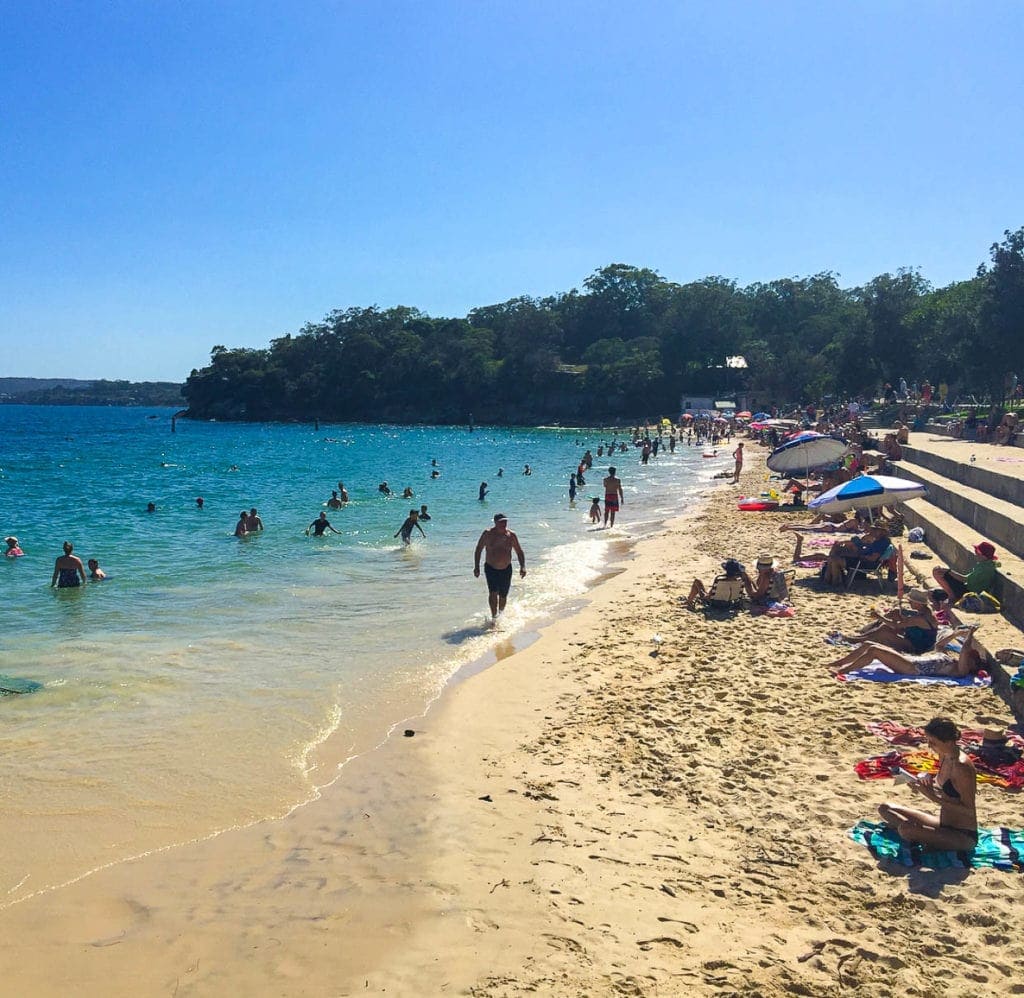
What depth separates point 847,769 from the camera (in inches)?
256

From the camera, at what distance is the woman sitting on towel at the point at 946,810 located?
5.20 metres

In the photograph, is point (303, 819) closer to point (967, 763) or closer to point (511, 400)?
point (967, 763)

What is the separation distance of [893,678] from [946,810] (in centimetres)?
344

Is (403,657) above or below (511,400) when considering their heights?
below

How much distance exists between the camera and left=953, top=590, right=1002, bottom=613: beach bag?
9.54m

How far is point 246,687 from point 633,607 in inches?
223

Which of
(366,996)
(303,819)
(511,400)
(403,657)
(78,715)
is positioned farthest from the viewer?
(511,400)

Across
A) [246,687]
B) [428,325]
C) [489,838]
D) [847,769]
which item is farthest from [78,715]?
[428,325]

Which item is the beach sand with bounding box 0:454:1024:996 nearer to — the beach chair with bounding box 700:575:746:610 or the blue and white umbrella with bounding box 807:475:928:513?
the beach chair with bounding box 700:575:746:610

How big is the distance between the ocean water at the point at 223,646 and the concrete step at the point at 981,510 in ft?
20.8

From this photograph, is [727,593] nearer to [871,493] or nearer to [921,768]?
[871,493]

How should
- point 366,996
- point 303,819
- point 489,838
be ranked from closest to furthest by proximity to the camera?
1. point 366,996
2. point 489,838
3. point 303,819

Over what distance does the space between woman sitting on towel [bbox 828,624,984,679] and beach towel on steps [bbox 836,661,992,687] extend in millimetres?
48

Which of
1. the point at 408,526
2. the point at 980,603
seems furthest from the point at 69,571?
the point at 980,603
